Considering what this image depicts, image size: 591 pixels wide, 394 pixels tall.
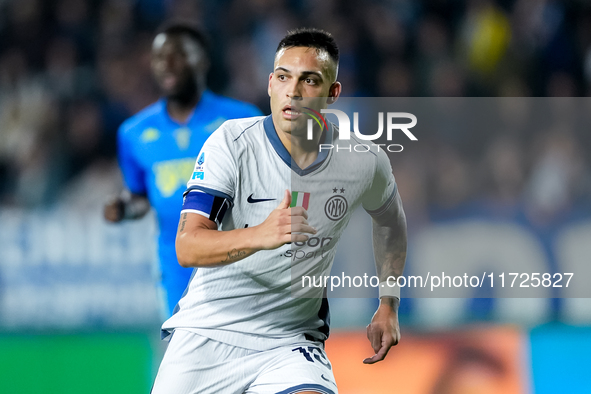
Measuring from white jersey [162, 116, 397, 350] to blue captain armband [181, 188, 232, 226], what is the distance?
0.02 metres

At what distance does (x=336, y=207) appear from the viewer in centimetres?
254

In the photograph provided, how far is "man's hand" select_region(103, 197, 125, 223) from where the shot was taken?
3.78 meters

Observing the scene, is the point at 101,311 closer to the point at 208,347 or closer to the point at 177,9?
the point at 208,347

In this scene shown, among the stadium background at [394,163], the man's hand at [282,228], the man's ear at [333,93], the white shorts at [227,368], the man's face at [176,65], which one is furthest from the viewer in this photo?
the man's face at [176,65]

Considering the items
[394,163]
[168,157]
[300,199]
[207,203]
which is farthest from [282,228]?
[168,157]

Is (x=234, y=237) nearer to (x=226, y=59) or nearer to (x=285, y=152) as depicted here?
(x=285, y=152)

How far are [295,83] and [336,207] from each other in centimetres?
49

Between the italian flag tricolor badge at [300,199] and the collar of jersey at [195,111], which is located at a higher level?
the collar of jersey at [195,111]

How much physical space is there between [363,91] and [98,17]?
297cm

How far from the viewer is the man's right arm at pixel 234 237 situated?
2.01 meters

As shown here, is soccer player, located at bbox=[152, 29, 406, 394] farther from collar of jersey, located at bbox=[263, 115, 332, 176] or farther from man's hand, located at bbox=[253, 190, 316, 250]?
man's hand, located at bbox=[253, 190, 316, 250]

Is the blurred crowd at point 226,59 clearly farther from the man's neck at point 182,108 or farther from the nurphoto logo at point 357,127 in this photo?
the nurphoto logo at point 357,127

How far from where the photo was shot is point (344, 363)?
13.0ft

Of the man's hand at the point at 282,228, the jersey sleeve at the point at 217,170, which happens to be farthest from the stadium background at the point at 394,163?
the man's hand at the point at 282,228
